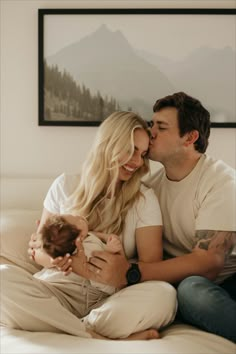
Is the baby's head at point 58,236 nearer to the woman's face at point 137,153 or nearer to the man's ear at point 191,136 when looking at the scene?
the woman's face at point 137,153

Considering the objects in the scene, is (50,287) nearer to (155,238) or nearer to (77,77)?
(155,238)

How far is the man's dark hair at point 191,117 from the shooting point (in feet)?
7.22

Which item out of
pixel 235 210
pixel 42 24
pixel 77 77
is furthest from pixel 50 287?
pixel 42 24

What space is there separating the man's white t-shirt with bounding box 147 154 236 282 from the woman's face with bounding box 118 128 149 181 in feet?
0.73

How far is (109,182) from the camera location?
214cm

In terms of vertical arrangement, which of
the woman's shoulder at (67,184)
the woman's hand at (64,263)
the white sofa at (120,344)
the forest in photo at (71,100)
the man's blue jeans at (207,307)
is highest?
the forest in photo at (71,100)

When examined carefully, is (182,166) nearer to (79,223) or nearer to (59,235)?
(79,223)

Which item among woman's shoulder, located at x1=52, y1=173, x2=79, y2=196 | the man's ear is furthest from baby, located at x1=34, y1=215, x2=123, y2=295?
the man's ear

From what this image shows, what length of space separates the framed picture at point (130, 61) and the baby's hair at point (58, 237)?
1.19 meters

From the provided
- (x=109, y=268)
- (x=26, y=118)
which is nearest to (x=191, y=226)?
(x=109, y=268)

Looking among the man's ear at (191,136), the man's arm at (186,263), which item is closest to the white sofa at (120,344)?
the man's arm at (186,263)

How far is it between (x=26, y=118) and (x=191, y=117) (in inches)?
45.7

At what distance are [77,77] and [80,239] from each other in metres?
1.30

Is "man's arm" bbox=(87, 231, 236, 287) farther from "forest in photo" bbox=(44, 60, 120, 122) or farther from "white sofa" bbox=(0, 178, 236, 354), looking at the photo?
"forest in photo" bbox=(44, 60, 120, 122)
